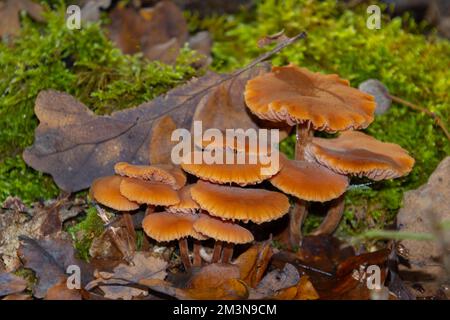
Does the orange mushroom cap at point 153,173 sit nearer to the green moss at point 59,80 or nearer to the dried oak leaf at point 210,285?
the dried oak leaf at point 210,285

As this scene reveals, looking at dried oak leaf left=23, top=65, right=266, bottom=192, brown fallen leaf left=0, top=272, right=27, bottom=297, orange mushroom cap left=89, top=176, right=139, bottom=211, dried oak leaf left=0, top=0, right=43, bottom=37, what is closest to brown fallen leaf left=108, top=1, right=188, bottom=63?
dried oak leaf left=0, top=0, right=43, bottom=37

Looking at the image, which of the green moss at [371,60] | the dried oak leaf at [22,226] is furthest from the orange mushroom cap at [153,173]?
the green moss at [371,60]

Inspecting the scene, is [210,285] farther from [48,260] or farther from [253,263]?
[48,260]

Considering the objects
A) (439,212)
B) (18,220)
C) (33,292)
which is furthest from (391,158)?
(18,220)

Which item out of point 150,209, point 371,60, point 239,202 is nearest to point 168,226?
point 150,209

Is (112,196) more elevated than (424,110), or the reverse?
(112,196)

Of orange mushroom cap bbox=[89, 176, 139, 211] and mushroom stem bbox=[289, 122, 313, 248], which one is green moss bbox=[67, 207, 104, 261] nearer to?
orange mushroom cap bbox=[89, 176, 139, 211]
